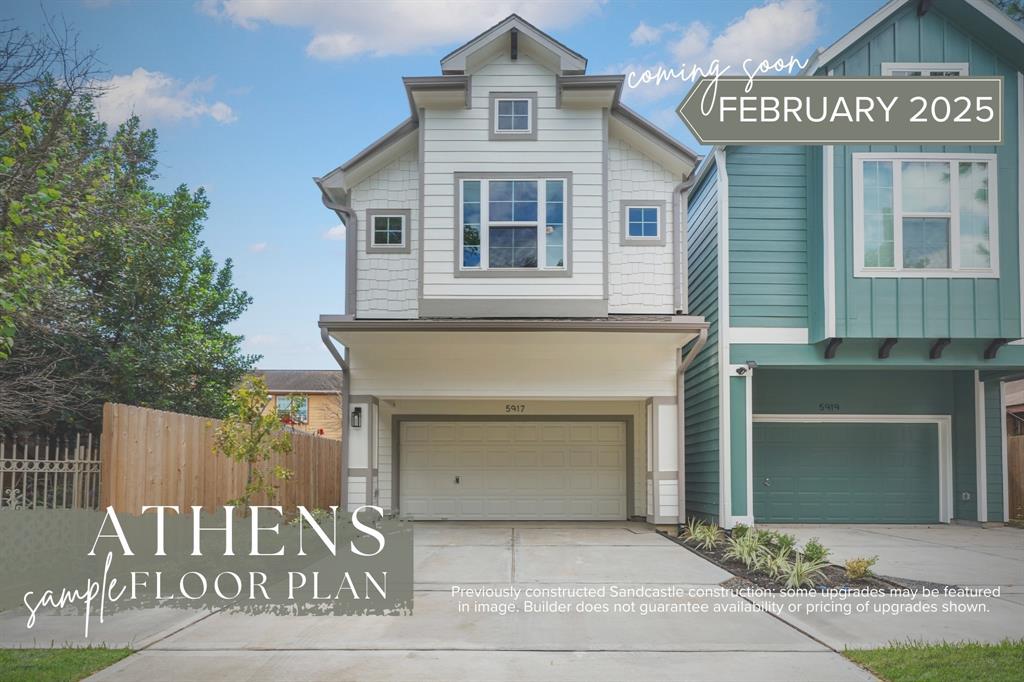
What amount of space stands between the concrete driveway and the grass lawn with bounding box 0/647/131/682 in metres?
0.16

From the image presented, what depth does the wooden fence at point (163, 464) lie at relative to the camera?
8836mm

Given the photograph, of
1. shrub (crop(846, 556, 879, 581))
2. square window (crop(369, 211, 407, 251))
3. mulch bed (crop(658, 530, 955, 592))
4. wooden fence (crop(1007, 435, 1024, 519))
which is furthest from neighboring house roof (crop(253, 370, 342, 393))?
shrub (crop(846, 556, 879, 581))

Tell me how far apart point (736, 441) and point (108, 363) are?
444 inches

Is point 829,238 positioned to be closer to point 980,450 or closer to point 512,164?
point 512,164

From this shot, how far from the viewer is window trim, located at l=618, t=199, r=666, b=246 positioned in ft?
45.6

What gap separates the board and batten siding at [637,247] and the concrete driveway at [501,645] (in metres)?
5.56

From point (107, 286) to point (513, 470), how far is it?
8.34m

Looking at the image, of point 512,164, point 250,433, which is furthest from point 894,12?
point 250,433

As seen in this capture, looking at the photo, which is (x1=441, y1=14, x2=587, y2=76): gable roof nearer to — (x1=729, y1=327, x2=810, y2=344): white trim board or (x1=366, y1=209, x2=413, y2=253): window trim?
(x1=366, y1=209, x2=413, y2=253): window trim

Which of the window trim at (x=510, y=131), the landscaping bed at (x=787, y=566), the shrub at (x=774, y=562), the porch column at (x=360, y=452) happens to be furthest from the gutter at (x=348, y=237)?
the shrub at (x=774, y=562)

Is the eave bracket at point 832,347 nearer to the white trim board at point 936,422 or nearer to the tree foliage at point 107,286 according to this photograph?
the white trim board at point 936,422

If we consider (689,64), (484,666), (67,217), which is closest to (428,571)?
(484,666)

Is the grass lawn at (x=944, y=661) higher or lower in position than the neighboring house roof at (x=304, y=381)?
lower

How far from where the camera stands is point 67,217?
28.2 ft
